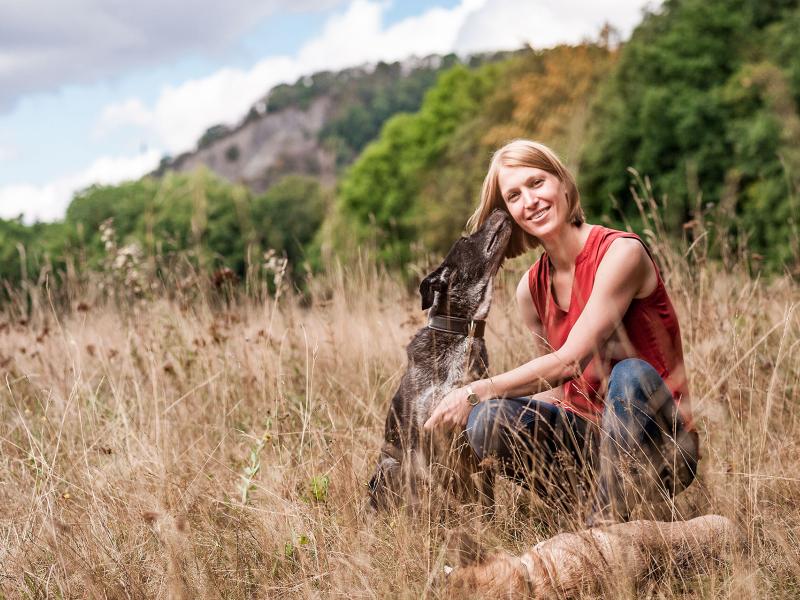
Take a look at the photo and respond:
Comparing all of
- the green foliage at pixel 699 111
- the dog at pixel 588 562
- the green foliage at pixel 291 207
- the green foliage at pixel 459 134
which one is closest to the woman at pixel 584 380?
the dog at pixel 588 562

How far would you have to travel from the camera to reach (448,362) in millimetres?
3062

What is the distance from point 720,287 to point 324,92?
12594 centimetres

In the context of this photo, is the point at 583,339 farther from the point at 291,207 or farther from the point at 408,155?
the point at 291,207

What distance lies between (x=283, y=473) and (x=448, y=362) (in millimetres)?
859

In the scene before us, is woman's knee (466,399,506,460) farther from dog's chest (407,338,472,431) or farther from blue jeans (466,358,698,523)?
dog's chest (407,338,472,431)

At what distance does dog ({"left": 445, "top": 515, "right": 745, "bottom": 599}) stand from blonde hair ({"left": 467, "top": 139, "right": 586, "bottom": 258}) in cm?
131

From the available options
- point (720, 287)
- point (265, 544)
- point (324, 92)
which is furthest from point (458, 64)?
point (324, 92)

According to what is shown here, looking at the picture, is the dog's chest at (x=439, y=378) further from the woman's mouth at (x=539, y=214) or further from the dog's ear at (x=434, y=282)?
the woman's mouth at (x=539, y=214)

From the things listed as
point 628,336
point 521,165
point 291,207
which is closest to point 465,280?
point 521,165

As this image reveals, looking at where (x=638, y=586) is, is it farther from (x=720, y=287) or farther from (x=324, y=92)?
(x=324, y=92)

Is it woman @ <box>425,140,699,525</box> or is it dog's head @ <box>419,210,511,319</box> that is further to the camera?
dog's head @ <box>419,210,511,319</box>

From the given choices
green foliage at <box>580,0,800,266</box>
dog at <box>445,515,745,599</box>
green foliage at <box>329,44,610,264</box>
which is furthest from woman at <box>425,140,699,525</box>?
green foliage at <box>580,0,800,266</box>

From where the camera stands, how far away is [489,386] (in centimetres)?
296

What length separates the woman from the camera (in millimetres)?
2787
